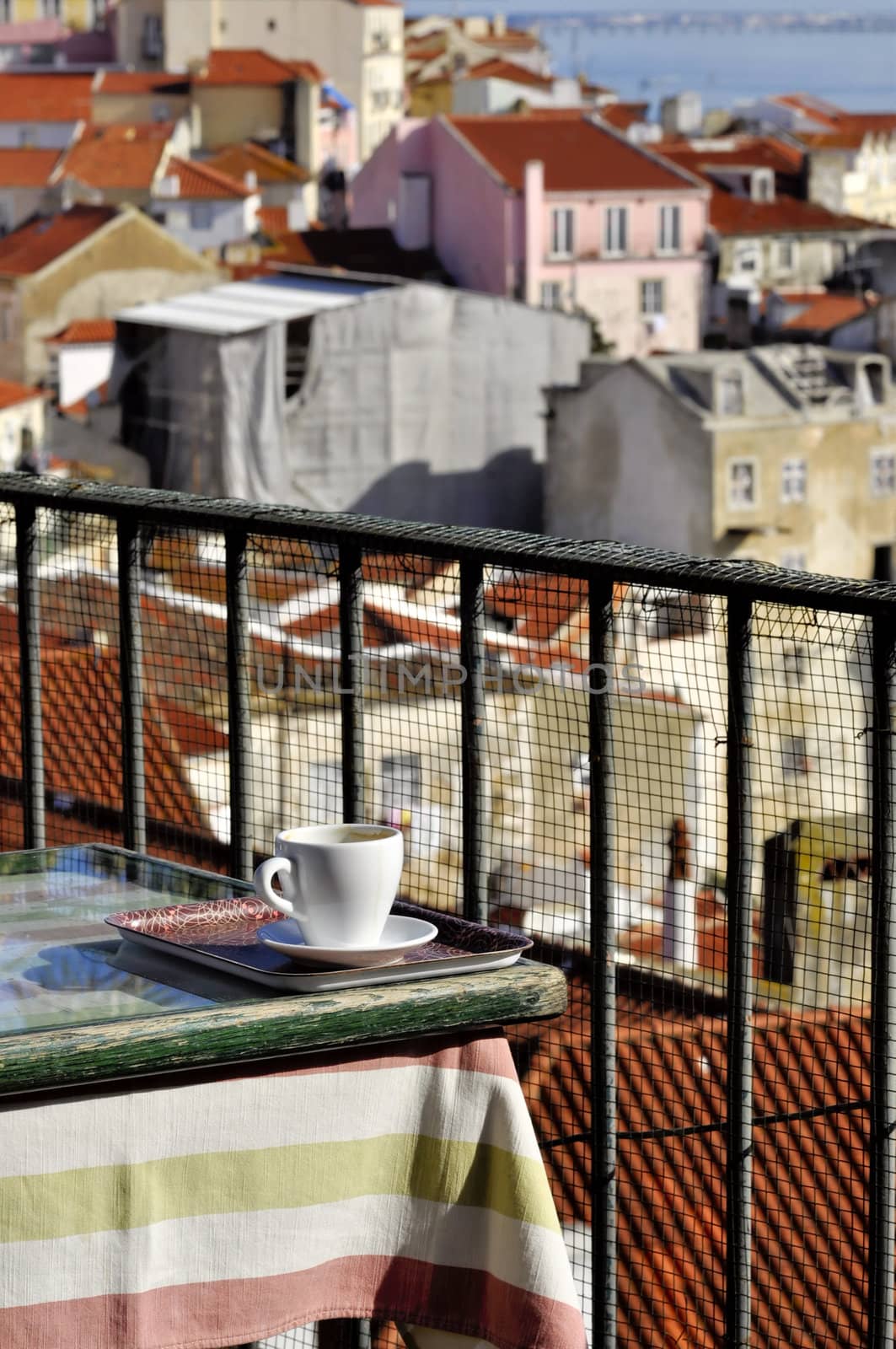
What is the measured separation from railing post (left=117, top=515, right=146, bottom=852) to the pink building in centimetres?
4607

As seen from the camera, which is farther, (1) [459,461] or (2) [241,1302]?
(1) [459,461]

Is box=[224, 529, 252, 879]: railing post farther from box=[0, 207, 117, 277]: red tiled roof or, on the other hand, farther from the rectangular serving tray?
box=[0, 207, 117, 277]: red tiled roof

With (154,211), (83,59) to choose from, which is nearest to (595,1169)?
(154,211)

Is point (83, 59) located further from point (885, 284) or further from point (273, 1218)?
point (273, 1218)

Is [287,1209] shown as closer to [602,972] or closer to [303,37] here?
[602,972]

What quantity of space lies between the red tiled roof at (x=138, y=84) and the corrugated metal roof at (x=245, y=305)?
28.0 metres

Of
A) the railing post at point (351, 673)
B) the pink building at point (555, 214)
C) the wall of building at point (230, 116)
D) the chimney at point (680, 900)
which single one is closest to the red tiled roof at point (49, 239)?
the pink building at point (555, 214)

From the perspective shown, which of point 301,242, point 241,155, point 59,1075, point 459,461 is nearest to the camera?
point 59,1075

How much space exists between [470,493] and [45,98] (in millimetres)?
35332

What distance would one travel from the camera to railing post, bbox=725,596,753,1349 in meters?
1.97

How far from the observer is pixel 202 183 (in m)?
57.5

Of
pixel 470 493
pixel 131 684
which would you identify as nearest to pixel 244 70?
pixel 470 493

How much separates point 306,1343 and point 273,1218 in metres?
0.96

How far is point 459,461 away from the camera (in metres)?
41.0
